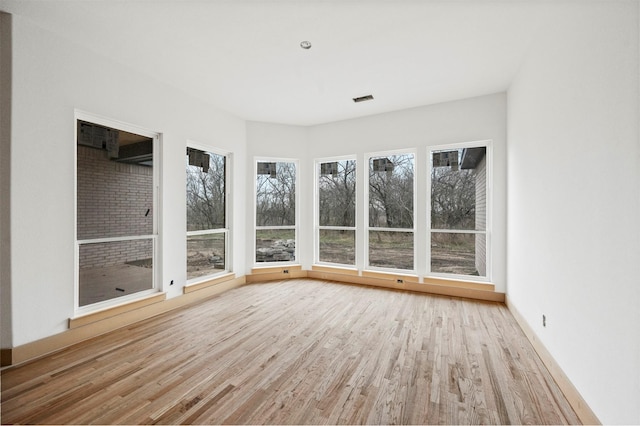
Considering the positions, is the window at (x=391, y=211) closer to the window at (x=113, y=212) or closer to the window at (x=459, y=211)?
the window at (x=459, y=211)

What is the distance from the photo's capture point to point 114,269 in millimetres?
3227

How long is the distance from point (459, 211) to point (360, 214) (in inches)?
65.5

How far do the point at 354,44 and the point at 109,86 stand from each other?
279cm

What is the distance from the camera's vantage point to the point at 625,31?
1.39m

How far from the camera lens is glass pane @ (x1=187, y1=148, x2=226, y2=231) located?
4168 mm

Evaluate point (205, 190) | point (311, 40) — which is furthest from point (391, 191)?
point (205, 190)

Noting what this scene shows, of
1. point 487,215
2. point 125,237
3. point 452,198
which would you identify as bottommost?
point 125,237

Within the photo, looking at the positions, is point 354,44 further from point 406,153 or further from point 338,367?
point 338,367

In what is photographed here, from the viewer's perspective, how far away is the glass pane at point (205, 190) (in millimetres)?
4168

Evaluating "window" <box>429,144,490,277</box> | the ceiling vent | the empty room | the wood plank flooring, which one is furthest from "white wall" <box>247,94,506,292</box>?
the wood plank flooring

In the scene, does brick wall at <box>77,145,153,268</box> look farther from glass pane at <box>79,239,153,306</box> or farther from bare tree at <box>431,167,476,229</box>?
bare tree at <box>431,167,476,229</box>

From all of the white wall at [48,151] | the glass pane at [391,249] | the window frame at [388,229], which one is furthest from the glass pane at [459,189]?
the white wall at [48,151]

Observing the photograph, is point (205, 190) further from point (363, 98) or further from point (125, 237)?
point (363, 98)

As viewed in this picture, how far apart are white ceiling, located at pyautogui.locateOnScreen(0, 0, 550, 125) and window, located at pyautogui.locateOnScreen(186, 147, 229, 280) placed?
110cm
